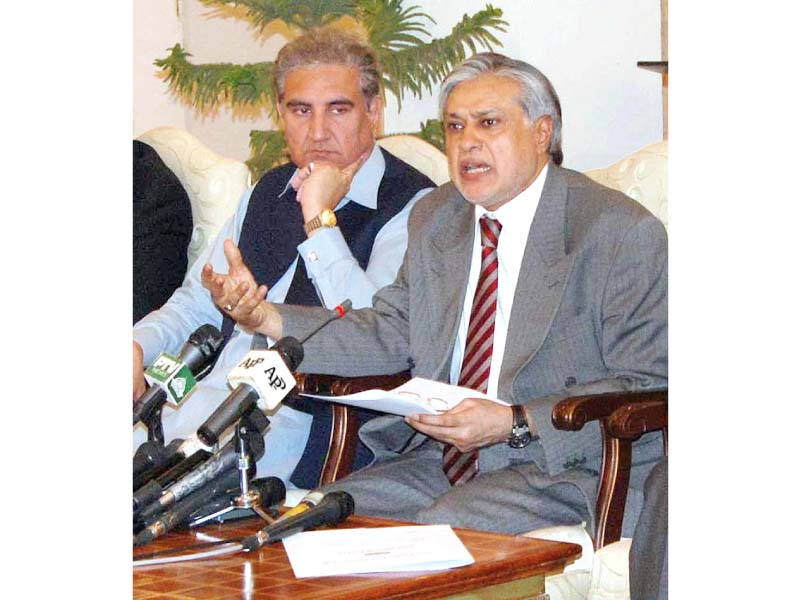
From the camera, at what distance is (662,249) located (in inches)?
118

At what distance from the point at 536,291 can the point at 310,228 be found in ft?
2.48

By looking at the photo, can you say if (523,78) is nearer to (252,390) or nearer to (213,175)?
(213,175)

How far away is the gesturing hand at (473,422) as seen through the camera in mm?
2832

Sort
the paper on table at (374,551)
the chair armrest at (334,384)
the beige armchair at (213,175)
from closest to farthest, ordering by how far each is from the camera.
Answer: the paper on table at (374,551), the chair armrest at (334,384), the beige armchair at (213,175)

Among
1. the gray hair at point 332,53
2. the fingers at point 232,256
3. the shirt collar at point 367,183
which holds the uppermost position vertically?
the gray hair at point 332,53

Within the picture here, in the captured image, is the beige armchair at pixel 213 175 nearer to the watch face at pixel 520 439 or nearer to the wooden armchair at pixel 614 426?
the watch face at pixel 520 439

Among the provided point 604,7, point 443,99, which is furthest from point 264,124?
point 443,99

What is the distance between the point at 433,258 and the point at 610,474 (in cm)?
80

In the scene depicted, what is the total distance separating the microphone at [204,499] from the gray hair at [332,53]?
61.5 inches

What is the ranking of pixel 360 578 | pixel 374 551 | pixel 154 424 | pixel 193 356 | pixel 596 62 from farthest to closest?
1. pixel 596 62
2. pixel 154 424
3. pixel 193 356
4. pixel 374 551
5. pixel 360 578

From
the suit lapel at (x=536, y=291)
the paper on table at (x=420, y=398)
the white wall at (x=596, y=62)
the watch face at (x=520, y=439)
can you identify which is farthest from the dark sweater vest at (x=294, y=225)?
the white wall at (x=596, y=62)

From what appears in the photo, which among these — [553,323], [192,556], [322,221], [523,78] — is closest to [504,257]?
[553,323]

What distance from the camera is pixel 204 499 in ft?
7.91
